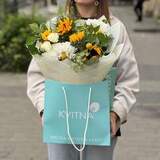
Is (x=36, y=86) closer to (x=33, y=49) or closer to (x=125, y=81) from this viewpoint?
(x=33, y=49)

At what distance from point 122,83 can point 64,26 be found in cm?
49

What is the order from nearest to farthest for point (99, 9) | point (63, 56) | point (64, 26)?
point (63, 56), point (64, 26), point (99, 9)

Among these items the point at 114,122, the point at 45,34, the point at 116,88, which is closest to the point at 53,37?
the point at 45,34

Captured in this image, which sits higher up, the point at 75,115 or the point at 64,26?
the point at 64,26

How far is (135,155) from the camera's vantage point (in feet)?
22.2

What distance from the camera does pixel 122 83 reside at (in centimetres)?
374

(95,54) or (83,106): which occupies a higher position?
(95,54)

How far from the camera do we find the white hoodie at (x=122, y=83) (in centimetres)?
370

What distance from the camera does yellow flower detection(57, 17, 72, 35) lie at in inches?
141

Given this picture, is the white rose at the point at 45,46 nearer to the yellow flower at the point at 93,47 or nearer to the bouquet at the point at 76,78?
the bouquet at the point at 76,78

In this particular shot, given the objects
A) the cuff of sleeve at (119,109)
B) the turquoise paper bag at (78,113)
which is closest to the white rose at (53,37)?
the turquoise paper bag at (78,113)

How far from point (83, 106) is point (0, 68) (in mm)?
8711

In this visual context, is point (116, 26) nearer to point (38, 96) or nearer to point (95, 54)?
point (95, 54)

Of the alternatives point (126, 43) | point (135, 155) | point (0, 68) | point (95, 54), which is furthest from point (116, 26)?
point (0, 68)
